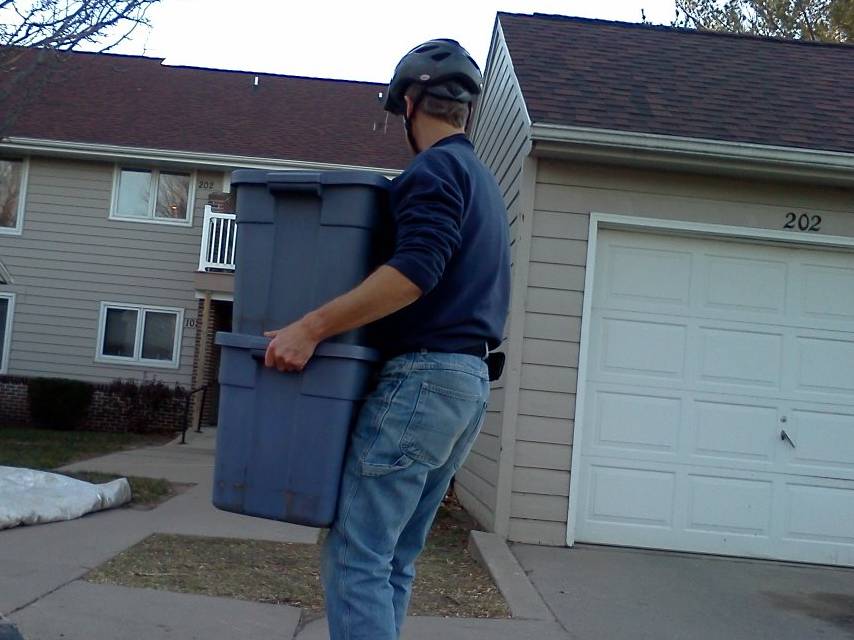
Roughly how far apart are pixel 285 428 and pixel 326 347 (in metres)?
0.26

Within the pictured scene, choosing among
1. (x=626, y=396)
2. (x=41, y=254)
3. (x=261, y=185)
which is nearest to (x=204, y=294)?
(x=41, y=254)

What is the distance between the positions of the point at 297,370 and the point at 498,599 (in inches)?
123

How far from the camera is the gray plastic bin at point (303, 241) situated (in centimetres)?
264

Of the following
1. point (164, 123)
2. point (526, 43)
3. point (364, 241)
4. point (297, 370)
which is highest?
point (164, 123)

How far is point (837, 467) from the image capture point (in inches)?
278

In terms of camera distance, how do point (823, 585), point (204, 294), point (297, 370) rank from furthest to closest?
point (204, 294) < point (823, 585) < point (297, 370)

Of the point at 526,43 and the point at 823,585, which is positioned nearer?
the point at 823,585

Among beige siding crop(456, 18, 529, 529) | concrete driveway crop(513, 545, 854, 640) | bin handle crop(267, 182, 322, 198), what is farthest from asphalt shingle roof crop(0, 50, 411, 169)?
bin handle crop(267, 182, 322, 198)

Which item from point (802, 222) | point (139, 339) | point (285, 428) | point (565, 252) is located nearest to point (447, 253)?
point (285, 428)

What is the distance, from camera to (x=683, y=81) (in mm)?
8188

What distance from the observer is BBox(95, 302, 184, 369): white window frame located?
1844 centimetres

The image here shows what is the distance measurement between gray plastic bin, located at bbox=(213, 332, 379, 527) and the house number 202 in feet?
17.4

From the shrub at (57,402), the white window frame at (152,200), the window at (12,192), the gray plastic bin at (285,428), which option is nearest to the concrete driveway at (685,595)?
the gray plastic bin at (285,428)

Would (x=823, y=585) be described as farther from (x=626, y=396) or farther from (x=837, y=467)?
(x=626, y=396)
